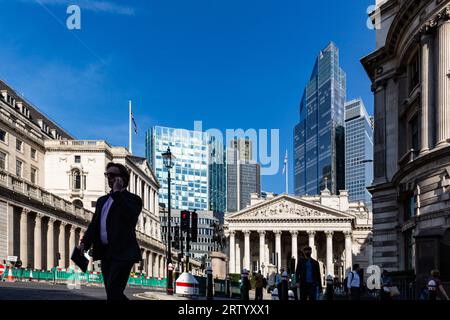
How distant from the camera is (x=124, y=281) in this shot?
7.04 meters

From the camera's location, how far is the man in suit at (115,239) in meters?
6.95

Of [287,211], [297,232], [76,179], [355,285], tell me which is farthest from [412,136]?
[297,232]

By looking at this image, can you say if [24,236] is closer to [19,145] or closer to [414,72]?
[19,145]

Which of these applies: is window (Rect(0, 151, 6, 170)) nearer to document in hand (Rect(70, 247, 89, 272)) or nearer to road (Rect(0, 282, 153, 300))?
road (Rect(0, 282, 153, 300))

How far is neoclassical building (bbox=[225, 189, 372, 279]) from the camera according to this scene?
4966 inches

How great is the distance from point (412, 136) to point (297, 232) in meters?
91.5

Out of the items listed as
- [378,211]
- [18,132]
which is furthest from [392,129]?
[18,132]

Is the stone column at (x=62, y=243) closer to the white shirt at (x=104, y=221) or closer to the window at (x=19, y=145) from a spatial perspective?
the window at (x=19, y=145)

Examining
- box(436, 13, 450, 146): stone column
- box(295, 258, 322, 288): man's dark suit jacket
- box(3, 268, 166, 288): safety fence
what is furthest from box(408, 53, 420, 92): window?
box(3, 268, 166, 288): safety fence

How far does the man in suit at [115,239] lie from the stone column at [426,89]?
2669 centimetres

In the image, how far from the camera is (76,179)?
3521 inches

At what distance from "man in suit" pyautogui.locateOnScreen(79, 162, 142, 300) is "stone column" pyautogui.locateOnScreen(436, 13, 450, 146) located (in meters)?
25.4
